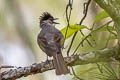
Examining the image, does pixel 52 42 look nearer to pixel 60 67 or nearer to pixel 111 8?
pixel 60 67

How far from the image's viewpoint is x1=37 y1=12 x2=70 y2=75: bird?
5.73 ft

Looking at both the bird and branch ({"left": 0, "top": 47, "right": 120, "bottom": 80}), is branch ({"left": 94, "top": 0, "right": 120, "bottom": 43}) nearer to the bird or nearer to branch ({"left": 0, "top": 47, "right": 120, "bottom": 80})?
branch ({"left": 0, "top": 47, "right": 120, "bottom": 80})

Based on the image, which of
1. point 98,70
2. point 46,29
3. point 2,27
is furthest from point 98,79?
point 2,27

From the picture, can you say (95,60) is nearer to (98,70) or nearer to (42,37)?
(98,70)

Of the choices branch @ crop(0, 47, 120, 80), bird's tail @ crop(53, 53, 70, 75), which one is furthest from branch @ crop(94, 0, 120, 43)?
bird's tail @ crop(53, 53, 70, 75)

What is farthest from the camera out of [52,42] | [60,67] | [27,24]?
[27,24]

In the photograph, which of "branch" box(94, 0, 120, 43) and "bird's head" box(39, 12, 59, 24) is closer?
"branch" box(94, 0, 120, 43)

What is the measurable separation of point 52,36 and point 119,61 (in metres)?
0.77

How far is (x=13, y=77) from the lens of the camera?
155 cm

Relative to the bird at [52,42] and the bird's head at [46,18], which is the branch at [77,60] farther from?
the bird's head at [46,18]

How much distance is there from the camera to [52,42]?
2.11m

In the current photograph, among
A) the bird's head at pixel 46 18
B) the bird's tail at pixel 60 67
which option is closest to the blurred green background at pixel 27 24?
the bird's head at pixel 46 18

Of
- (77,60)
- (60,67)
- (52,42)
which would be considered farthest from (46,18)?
(77,60)

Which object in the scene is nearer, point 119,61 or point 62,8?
point 119,61
